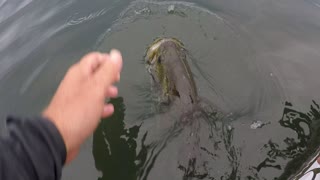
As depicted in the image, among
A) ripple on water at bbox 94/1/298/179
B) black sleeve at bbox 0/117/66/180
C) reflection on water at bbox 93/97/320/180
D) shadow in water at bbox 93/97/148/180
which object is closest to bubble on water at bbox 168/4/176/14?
ripple on water at bbox 94/1/298/179

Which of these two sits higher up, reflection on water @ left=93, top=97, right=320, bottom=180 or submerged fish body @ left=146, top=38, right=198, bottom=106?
submerged fish body @ left=146, top=38, right=198, bottom=106

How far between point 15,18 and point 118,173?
15.7 feet

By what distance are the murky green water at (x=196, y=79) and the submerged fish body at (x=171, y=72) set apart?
0.24m

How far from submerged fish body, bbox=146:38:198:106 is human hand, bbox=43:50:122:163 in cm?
343

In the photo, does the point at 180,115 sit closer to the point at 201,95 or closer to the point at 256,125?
the point at 201,95

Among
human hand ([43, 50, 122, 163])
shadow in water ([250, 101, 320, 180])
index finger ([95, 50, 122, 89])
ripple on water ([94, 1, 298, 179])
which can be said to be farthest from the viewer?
ripple on water ([94, 1, 298, 179])

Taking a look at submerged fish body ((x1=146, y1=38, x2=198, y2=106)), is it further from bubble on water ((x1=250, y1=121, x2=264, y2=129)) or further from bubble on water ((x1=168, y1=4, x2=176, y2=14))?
bubble on water ((x1=168, y1=4, x2=176, y2=14))

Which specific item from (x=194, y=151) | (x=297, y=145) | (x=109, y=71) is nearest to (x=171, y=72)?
(x=194, y=151)

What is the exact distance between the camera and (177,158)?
5066mm

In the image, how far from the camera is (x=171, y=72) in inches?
225

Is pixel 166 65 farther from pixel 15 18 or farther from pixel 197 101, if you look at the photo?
pixel 15 18

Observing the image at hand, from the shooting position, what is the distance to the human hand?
1.77 m

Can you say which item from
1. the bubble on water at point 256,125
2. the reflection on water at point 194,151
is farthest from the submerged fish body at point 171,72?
the bubble on water at point 256,125

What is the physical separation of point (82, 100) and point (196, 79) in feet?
14.1
